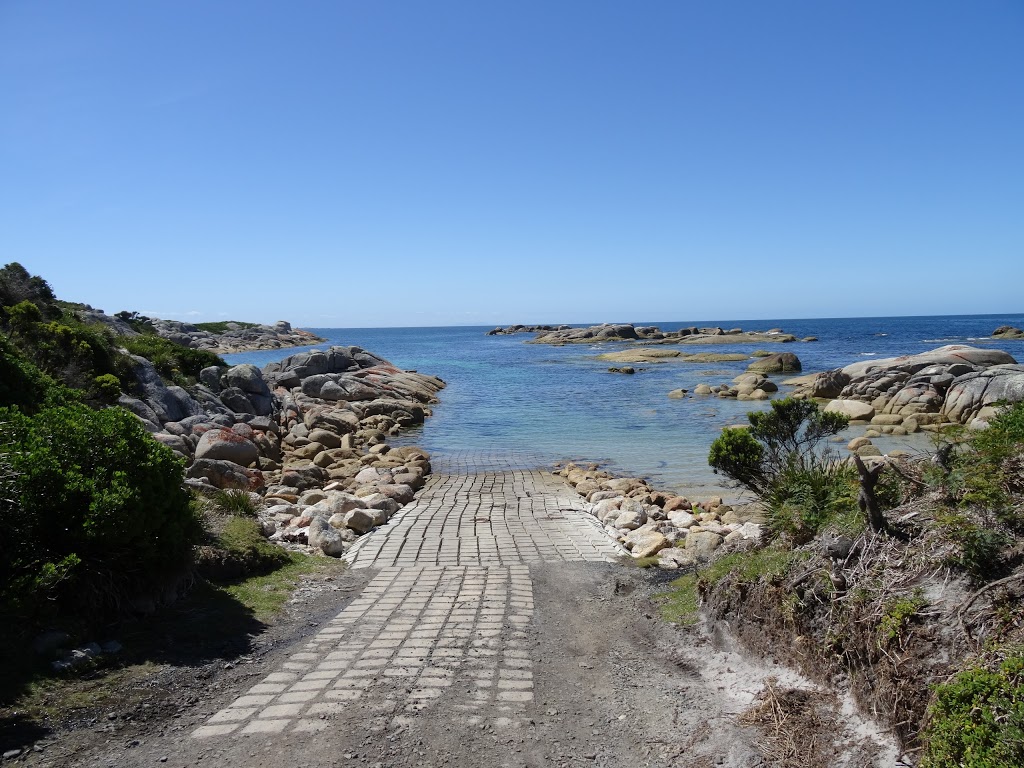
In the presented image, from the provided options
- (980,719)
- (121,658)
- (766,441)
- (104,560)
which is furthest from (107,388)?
(980,719)

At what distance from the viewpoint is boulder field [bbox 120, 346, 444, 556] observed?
1159 cm

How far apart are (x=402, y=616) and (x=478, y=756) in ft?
8.86

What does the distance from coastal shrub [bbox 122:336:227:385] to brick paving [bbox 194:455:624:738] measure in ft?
51.3

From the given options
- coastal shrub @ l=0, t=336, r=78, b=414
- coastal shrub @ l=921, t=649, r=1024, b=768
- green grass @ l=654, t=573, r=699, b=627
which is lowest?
green grass @ l=654, t=573, r=699, b=627

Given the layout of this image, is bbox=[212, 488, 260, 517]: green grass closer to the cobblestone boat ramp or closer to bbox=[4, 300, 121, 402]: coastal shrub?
the cobblestone boat ramp

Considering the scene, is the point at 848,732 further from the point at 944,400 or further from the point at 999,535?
the point at 944,400

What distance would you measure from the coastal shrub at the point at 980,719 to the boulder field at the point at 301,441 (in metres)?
7.95

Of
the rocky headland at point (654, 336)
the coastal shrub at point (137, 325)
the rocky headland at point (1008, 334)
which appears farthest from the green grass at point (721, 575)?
the rocky headland at point (1008, 334)

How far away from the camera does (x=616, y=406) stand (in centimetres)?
3197

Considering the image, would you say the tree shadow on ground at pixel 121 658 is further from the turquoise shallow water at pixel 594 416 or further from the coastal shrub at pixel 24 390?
the turquoise shallow water at pixel 594 416

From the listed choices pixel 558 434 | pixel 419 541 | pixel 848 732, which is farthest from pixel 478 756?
pixel 558 434

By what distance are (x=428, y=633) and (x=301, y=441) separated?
Result: 17.4m

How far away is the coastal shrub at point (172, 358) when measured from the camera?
23875 mm

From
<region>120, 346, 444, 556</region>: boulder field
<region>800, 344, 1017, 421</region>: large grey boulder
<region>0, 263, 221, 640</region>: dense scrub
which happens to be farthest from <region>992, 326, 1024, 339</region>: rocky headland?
<region>0, 263, 221, 640</region>: dense scrub
